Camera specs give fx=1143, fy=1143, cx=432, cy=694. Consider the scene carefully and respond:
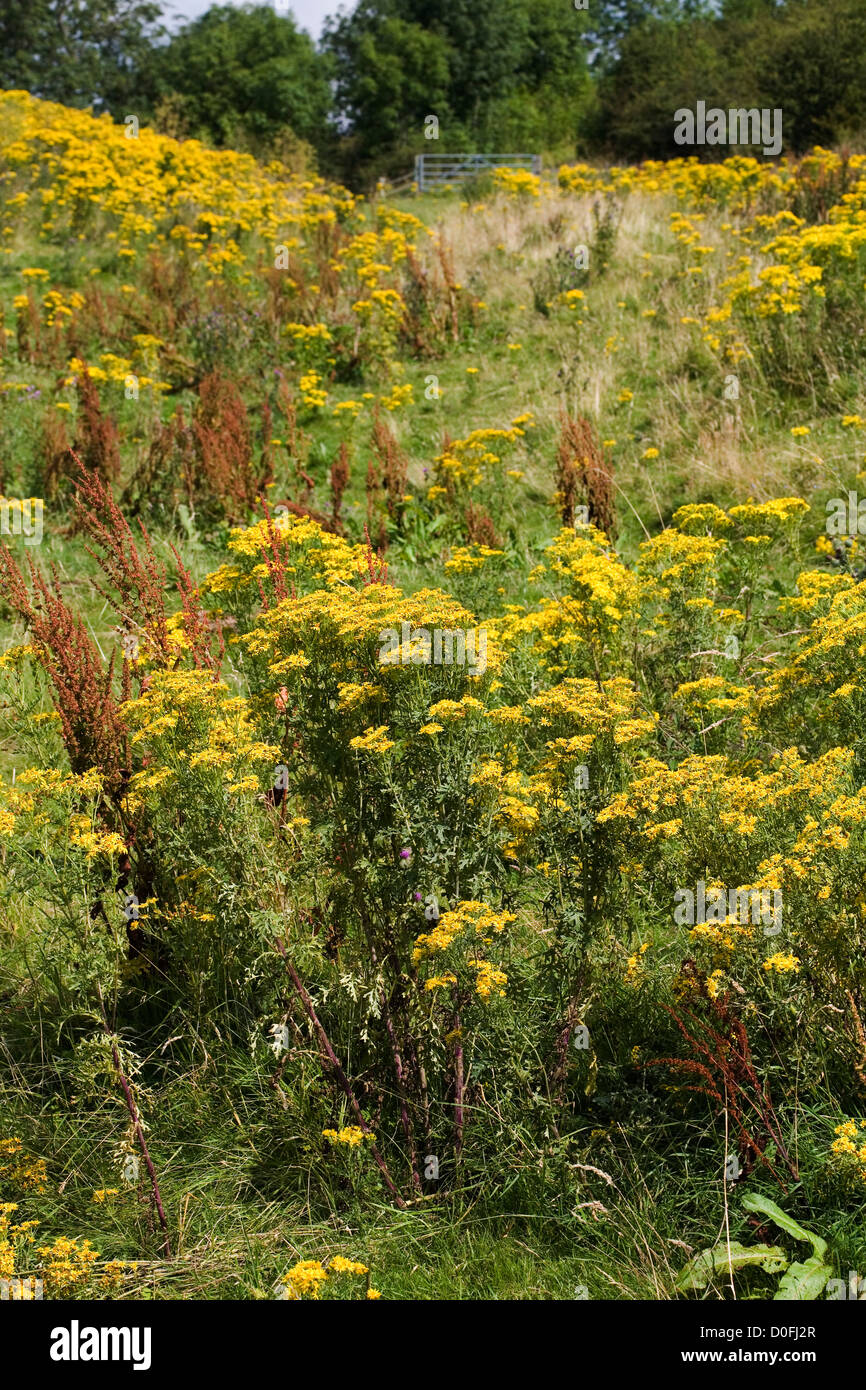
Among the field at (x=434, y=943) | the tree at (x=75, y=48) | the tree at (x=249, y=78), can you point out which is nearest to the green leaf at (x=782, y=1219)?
the field at (x=434, y=943)

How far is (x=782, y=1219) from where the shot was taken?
267 cm

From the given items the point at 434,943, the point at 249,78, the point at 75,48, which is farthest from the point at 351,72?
the point at 434,943

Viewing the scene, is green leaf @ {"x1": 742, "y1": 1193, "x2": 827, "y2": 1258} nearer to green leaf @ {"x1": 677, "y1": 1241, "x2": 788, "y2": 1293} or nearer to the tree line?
green leaf @ {"x1": 677, "y1": 1241, "x2": 788, "y2": 1293}

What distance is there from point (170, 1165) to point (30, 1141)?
0.45 m

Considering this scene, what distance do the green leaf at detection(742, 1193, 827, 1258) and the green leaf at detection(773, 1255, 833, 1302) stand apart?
0.03 meters

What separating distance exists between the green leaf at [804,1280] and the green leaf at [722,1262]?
38 mm

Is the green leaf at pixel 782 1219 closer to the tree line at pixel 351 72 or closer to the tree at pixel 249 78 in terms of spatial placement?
the tree line at pixel 351 72

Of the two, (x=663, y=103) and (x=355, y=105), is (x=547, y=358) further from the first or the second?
(x=355, y=105)

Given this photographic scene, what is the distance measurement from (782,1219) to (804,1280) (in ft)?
0.44

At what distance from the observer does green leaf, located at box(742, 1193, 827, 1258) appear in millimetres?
2627

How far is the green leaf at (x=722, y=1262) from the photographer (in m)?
2.64

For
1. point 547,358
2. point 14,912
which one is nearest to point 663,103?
point 547,358

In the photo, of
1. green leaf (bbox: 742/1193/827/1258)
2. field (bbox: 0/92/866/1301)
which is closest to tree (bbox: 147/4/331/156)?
field (bbox: 0/92/866/1301)

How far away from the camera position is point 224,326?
377 inches
